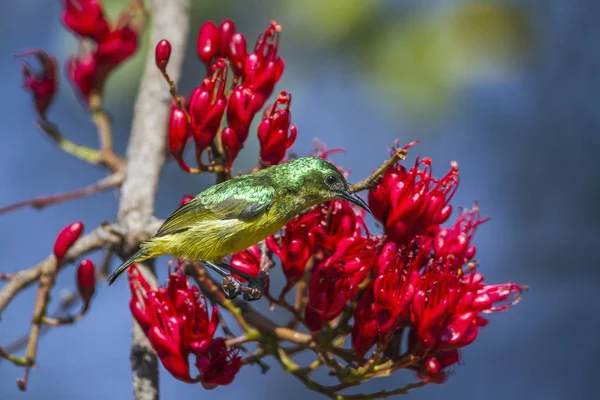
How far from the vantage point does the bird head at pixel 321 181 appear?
1916 millimetres

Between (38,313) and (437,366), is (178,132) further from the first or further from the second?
(437,366)

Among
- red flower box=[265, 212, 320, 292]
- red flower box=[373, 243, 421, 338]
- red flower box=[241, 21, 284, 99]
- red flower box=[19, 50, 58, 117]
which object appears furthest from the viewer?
red flower box=[19, 50, 58, 117]

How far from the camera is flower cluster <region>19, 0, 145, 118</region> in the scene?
255 centimetres

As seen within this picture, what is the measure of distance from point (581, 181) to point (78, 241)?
176 inches

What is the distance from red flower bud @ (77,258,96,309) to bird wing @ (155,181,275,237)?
233 millimetres

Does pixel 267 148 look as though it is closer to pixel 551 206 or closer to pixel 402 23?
pixel 402 23

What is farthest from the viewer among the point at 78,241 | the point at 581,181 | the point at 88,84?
the point at 581,181

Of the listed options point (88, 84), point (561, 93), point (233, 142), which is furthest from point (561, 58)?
point (233, 142)

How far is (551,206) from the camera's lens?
19.9 feet

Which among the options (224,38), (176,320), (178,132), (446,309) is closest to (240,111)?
(178,132)

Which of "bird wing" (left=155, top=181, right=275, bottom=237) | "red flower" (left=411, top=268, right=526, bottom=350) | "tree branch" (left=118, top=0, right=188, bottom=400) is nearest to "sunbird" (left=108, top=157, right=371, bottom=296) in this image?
"bird wing" (left=155, top=181, right=275, bottom=237)

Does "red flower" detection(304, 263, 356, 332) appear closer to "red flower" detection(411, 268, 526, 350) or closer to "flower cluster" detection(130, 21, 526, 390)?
"flower cluster" detection(130, 21, 526, 390)

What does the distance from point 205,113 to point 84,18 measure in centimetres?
93

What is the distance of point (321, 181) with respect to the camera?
1996mm
